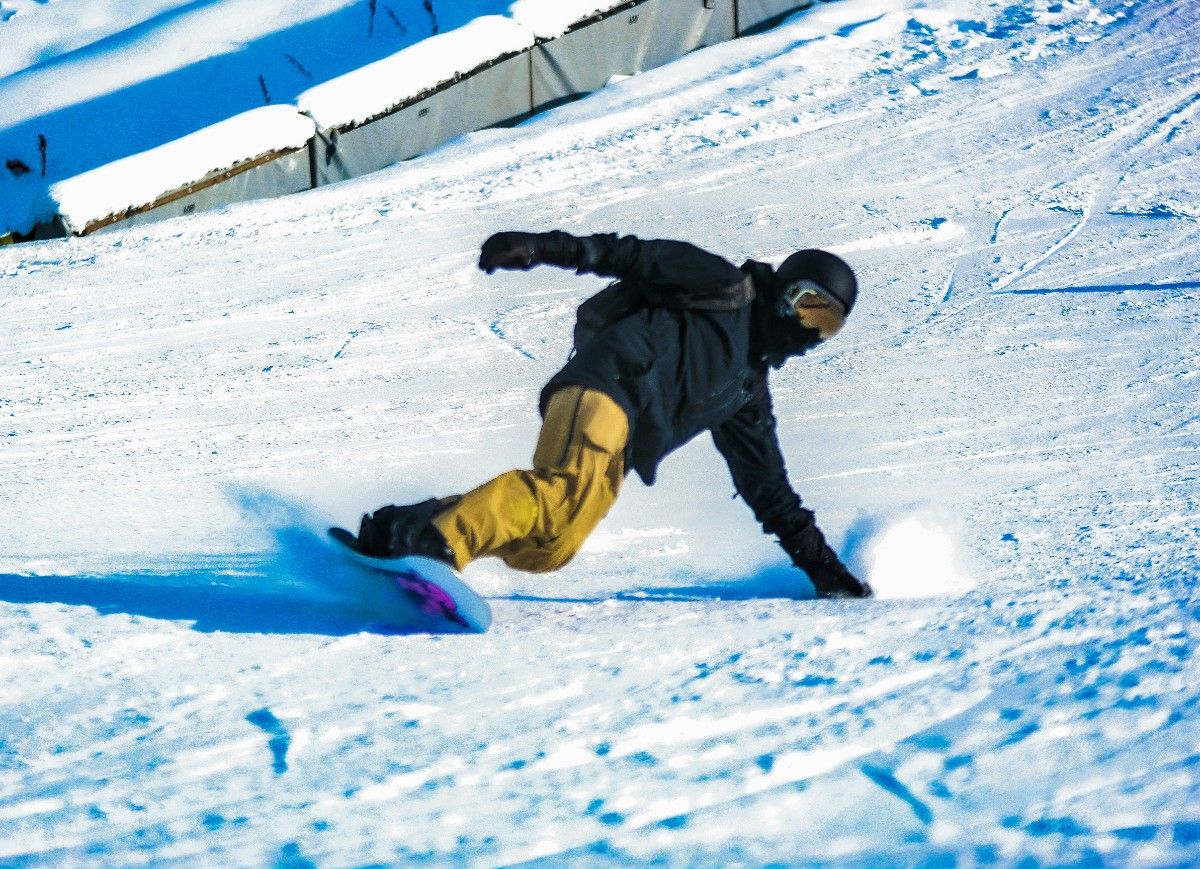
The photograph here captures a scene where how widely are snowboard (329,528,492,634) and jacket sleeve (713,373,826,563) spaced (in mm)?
812

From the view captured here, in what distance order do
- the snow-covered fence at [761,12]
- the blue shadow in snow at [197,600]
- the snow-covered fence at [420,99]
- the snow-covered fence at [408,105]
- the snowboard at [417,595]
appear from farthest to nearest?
the snow-covered fence at [761,12], the snow-covered fence at [420,99], the snow-covered fence at [408,105], the blue shadow in snow at [197,600], the snowboard at [417,595]

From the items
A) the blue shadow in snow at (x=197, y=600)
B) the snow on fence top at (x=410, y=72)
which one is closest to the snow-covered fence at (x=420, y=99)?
the snow on fence top at (x=410, y=72)

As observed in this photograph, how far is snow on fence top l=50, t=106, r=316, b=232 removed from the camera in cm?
737

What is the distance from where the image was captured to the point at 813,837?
8.19 feet

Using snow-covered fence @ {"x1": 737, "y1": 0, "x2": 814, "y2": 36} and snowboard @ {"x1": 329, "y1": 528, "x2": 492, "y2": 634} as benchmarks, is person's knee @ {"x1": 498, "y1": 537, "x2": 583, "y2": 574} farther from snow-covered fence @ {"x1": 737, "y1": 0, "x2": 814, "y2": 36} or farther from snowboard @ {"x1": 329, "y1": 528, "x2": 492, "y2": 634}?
snow-covered fence @ {"x1": 737, "y1": 0, "x2": 814, "y2": 36}

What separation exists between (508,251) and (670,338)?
0.46 meters

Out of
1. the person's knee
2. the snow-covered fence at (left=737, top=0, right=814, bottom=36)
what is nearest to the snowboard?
the person's knee

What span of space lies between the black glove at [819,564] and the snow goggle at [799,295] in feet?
2.07

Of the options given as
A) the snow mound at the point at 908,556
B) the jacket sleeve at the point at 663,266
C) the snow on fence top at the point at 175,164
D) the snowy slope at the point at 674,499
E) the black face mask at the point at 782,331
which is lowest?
the snow mound at the point at 908,556

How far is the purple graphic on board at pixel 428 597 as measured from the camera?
3334 mm

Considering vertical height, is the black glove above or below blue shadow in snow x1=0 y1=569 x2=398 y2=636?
below

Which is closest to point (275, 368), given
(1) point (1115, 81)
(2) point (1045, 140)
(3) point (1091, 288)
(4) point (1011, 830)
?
(3) point (1091, 288)

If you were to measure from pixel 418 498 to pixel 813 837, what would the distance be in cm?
244

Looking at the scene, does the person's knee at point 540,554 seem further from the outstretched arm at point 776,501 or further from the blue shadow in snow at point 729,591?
the outstretched arm at point 776,501
